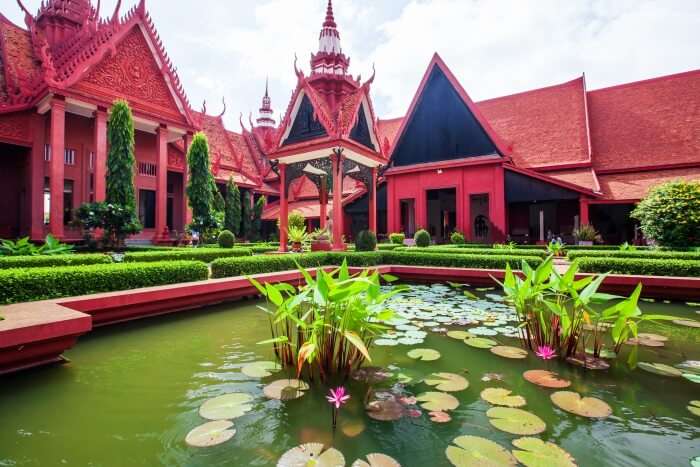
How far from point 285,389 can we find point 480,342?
219 centimetres

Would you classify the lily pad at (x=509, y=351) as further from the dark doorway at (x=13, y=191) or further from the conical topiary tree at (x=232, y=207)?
the conical topiary tree at (x=232, y=207)

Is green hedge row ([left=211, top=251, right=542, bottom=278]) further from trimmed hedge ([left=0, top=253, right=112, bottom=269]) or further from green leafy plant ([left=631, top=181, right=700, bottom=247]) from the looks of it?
green leafy plant ([left=631, top=181, right=700, bottom=247])

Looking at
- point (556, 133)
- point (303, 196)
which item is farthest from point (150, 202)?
point (556, 133)

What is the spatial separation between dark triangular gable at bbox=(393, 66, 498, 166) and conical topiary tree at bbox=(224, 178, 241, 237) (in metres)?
8.83

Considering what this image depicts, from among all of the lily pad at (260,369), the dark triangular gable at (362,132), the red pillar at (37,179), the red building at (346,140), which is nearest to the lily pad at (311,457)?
the lily pad at (260,369)

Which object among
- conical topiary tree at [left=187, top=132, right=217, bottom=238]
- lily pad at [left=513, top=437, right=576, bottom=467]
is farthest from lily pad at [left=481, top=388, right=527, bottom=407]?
conical topiary tree at [left=187, top=132, right=217, bottom=238]

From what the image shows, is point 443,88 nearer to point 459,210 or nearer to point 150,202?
point 459,210

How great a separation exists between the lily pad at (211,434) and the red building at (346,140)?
8.42m

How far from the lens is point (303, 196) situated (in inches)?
948

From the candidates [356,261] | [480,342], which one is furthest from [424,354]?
[356,261]

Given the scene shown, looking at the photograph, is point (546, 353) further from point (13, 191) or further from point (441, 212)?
point (441, 212)

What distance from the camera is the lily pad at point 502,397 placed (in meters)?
2.39

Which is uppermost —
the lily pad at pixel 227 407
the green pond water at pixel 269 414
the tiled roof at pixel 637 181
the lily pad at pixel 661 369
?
the tiled roof at pixel 637 181

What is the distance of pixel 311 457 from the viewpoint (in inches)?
71.9
